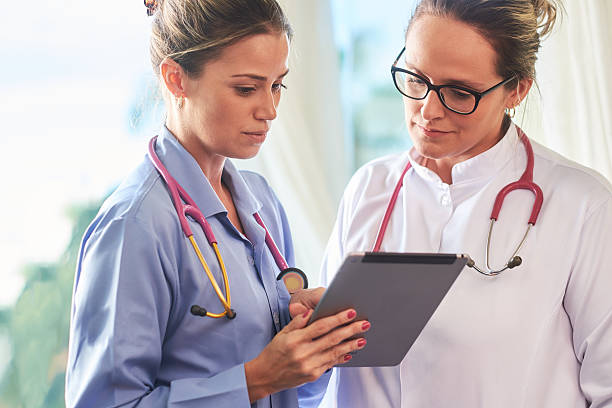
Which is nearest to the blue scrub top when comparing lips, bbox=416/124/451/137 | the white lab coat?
the white lab coat

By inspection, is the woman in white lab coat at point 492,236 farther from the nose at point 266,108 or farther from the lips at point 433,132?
the nose at point 266,108

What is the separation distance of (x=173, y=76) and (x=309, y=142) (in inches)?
53.2

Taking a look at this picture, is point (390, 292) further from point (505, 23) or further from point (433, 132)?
point (505, 23)

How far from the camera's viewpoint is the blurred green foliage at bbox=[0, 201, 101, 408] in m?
2.15

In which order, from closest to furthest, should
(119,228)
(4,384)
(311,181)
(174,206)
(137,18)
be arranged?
(119,228), (174,206), (4,384), (137,18), (311,181)

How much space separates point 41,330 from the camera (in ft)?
7.30

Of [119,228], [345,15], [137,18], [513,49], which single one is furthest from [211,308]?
[345,15]

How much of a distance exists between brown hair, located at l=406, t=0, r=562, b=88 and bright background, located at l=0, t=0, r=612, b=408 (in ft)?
0.80

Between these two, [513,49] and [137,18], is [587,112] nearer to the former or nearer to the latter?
[513,49]

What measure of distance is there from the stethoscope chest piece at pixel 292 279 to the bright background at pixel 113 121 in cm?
52

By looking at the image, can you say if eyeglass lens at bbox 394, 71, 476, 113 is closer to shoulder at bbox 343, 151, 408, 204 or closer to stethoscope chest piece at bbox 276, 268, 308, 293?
shoulder at bbox 343, 151, 408, 204

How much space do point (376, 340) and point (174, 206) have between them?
19.0 inches

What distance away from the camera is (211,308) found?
4.52 feet

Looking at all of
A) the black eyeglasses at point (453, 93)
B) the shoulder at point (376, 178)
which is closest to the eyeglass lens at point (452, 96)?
the black eyeglasses at point (453, 93)
